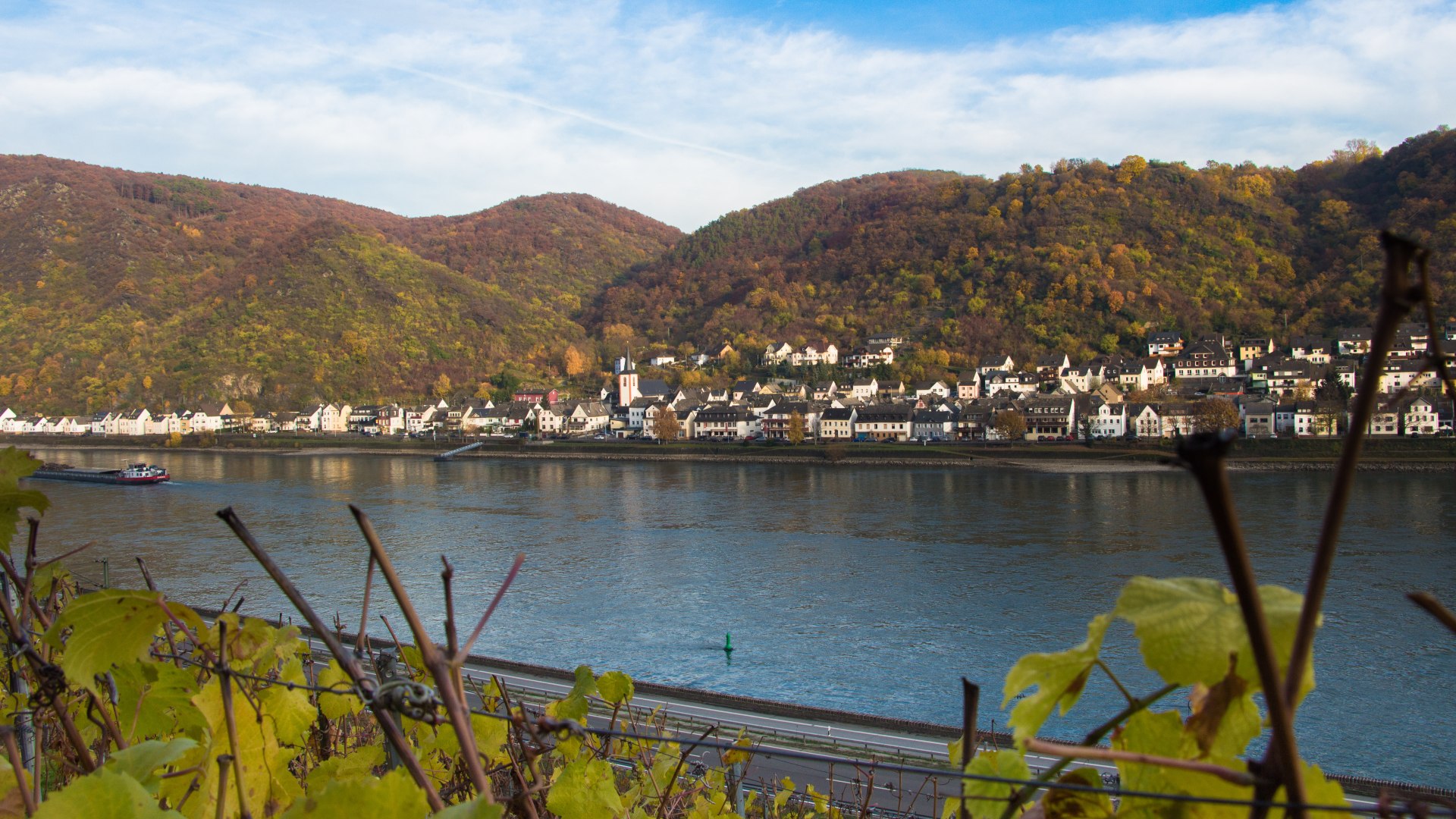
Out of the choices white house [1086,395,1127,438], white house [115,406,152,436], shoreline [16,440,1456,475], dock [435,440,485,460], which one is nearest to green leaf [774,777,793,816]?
shoreline [16,440,1456,475]

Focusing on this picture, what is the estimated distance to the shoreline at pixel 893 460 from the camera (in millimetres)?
29266

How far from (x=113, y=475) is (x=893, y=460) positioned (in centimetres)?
2762

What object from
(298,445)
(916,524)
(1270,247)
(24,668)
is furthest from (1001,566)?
(1270,247)

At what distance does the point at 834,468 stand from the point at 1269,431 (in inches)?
640

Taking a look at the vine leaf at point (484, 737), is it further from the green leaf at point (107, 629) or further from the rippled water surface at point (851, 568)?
the rippled water surface at point (851, 568)

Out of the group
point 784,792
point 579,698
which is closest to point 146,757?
point 579,698

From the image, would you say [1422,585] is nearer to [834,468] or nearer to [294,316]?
[834,468]

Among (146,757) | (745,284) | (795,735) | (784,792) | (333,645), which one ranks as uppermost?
(745,284)

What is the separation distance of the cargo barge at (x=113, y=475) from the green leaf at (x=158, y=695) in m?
35.6

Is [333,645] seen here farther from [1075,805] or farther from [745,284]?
[745,284]

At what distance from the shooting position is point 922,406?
1650 inches

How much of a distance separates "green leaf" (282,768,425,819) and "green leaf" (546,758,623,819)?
756mm

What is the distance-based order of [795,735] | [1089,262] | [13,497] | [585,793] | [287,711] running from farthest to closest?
[1089,262] → [795,735] → [585,793] → [287,711] → [13,497]

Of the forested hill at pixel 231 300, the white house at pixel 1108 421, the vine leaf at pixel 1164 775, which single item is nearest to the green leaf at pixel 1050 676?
the vine leaf at pixel 1164 775
